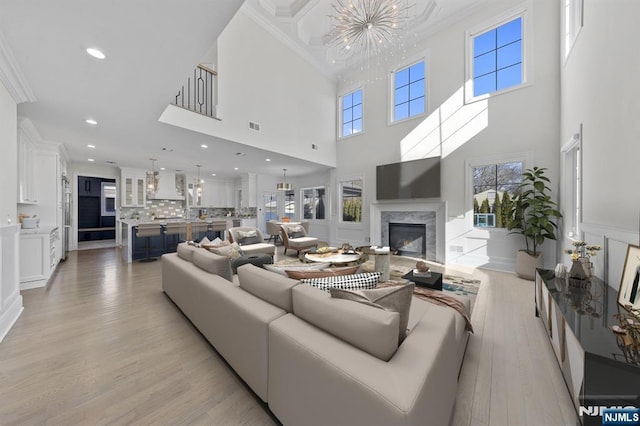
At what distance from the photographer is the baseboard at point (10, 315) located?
7.40 feet

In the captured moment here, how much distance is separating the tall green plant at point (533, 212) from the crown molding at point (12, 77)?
687 cm

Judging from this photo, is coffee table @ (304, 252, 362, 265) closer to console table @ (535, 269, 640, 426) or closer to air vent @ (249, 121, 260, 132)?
console table @ (535, 269, 640, 426)

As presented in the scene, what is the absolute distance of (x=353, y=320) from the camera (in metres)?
1.12

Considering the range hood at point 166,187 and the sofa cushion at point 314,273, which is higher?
the range hood at point 166,187

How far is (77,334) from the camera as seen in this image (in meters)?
2.26

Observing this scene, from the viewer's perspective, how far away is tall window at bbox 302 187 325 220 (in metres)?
8.89

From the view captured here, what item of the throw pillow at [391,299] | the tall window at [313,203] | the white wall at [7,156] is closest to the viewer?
the throw pillow at [391,299]

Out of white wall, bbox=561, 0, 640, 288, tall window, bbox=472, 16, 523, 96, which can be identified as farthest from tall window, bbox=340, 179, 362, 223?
white wall, bbox=561, 0, 640, 288

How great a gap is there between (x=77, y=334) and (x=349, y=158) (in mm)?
6729

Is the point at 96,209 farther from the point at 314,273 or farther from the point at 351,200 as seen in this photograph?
the point at 314,273

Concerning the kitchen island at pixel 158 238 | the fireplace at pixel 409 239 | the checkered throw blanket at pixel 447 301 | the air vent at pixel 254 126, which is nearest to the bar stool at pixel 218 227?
the kitchen island at pixel 158 238

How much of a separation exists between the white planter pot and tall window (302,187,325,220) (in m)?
5.88

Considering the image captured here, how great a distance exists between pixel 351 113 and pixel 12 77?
6.92m

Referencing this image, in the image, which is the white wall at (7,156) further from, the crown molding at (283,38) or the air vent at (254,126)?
the crown molding at (283,38)
